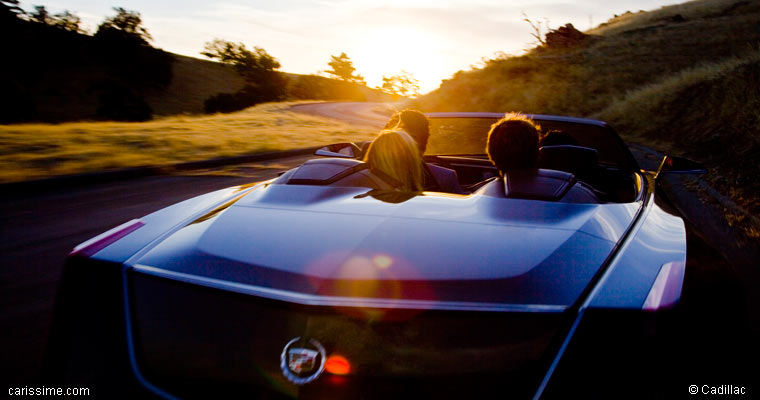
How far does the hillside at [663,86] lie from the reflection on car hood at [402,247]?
595 centimetres

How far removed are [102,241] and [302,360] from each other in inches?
34.7

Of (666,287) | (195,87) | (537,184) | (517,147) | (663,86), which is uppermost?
(195,87)

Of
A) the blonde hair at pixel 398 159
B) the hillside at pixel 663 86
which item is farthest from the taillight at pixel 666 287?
the hillside at pixel 663 86

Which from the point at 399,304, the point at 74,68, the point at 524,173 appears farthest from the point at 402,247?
the point at 74,68

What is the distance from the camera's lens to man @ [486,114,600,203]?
202cm

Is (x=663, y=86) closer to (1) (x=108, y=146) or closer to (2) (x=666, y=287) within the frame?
(1) (x=108, y=146)

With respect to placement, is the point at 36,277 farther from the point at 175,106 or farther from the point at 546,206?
the point at 175,106

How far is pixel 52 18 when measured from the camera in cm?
6103

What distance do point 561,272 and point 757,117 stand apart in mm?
13549

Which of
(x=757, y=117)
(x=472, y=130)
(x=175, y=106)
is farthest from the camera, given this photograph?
(x=175, y=106)

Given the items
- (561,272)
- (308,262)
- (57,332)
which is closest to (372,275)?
(308,262)

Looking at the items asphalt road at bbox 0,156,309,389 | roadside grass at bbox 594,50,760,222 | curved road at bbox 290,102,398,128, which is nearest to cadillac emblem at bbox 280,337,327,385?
asphalt road at bbox 0,156,309,389

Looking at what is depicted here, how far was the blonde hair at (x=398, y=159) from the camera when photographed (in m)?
2.59

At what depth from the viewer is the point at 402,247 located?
1384 millimetres
